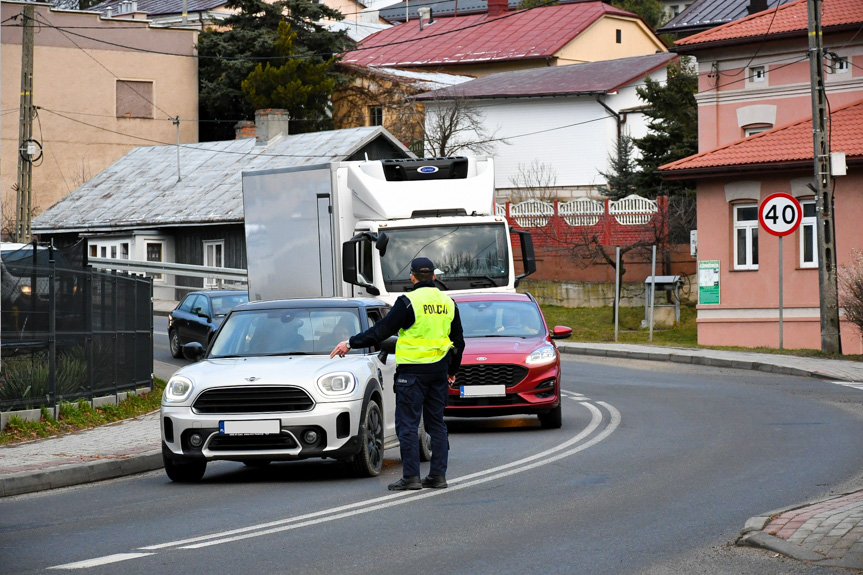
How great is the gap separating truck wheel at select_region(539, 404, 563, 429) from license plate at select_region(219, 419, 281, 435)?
566 centimetres

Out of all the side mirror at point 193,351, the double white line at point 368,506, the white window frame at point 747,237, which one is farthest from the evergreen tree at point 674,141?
the side mirror at point 193,351

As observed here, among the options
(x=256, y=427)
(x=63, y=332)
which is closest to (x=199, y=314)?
(x=63, y=332)

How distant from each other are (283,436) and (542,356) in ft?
18.2

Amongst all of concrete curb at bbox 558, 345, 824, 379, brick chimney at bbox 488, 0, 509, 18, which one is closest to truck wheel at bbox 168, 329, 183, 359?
concrete curb at bbox 558, 345, 824, 379

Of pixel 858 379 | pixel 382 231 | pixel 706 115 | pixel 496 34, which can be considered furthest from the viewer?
pixel 496 34

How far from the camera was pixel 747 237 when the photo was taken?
34.1m

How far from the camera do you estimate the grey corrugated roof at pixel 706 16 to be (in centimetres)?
5747

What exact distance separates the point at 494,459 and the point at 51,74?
51.3 metres

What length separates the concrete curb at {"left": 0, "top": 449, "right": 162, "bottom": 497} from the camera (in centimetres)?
1151

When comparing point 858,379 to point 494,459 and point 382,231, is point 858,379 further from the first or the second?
point 494,459

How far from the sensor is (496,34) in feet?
261

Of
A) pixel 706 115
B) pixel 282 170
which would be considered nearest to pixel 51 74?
pixel 706 115

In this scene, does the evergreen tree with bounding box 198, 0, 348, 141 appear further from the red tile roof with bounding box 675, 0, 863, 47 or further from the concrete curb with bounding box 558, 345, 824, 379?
the concrete curb with bounding box 558, 345, 824, 379

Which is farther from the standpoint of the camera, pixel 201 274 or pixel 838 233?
pixel 201 274
